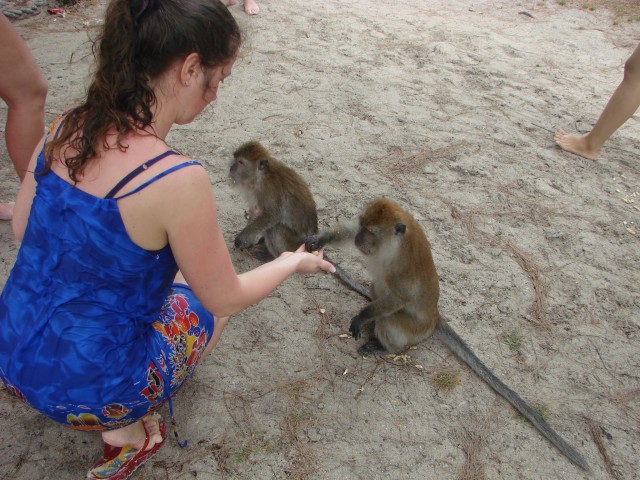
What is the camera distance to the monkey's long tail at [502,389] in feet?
9.02

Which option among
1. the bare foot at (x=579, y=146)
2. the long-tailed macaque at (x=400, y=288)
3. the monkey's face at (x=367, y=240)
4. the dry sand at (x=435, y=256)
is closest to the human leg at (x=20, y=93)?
the dry sand at (x=435, y=256)

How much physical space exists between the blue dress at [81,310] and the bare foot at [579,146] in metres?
4.59

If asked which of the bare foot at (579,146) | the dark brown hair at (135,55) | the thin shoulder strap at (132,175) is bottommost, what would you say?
the bare foot at (579,146)

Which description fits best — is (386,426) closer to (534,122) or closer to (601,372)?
(601,372)

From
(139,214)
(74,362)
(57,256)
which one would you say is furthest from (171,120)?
(74,362)

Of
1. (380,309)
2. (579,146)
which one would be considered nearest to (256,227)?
(380,309)

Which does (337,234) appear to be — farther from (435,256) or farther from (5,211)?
(5,211)

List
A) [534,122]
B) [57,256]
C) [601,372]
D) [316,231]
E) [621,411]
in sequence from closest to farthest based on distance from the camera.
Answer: [57,256] → [621,411] → [601,372] → [316,231] → [534,122]

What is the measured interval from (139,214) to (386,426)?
181 centimetres

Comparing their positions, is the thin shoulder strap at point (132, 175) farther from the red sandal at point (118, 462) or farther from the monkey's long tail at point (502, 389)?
the monkey's long tail at point (502, 389)

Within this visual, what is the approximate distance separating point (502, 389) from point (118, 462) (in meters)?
2.04

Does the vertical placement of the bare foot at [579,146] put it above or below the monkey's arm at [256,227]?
above

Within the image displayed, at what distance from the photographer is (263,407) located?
283cm

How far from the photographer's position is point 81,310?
193cm
